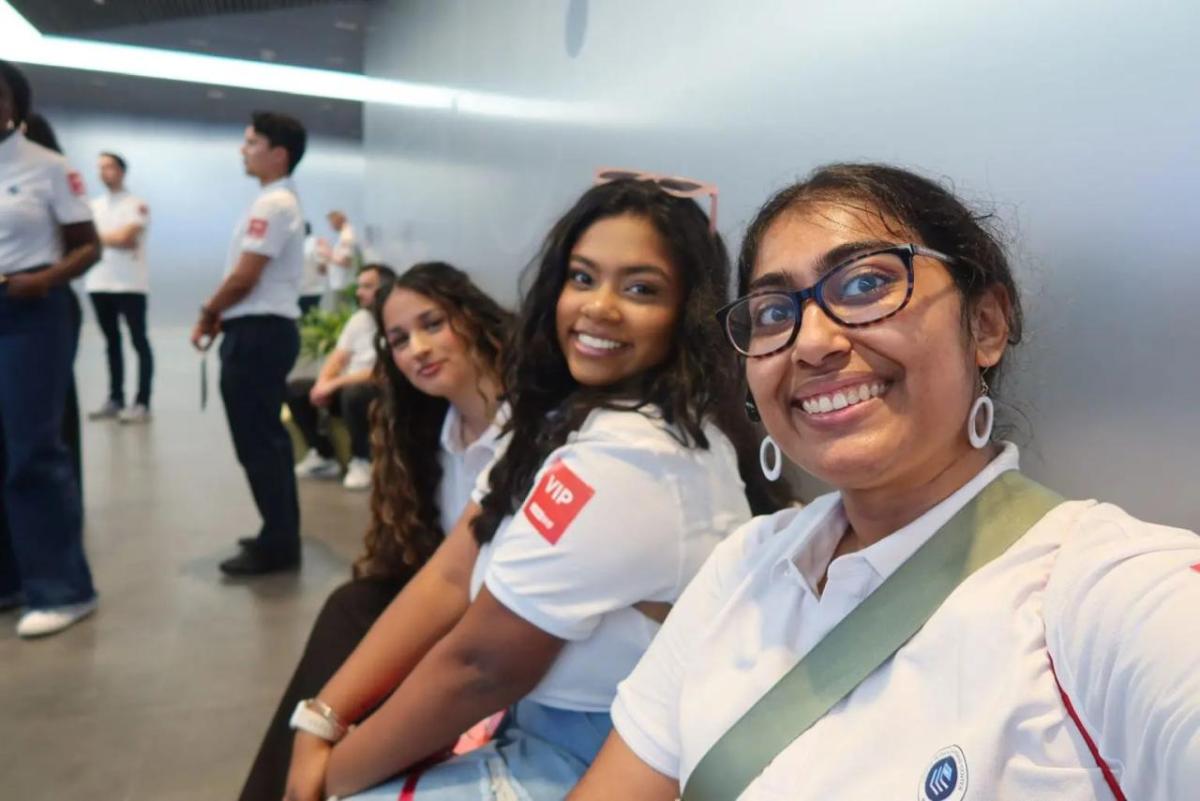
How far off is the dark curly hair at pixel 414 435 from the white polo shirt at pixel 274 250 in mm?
1230

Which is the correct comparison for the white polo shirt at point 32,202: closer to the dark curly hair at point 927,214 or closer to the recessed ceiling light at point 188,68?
the dark curly hair at point 927,214

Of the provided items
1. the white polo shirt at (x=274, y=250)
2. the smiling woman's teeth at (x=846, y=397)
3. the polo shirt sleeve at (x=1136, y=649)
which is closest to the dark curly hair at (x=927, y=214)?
the smiling woman's teeth at (x=846, y=397)

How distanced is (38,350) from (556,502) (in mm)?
2000

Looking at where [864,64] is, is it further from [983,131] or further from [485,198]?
[485,198]

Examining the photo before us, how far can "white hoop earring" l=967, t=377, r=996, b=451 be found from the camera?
761 millimetres

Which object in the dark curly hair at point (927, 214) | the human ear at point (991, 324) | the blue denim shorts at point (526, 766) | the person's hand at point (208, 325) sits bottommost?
the blue denim shorts at point (526, 766)

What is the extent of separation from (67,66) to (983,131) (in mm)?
9627

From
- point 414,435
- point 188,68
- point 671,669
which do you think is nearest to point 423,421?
point 414,435

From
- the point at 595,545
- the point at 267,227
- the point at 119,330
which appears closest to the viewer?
the point at 595,545

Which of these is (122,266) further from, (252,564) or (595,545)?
(595,545)

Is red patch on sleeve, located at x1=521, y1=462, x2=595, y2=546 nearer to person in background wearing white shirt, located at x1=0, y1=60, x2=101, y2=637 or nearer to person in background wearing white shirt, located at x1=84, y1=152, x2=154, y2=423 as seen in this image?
person in background wearing white shirt, located at x1=0, y1=60, x2=101, y2=637

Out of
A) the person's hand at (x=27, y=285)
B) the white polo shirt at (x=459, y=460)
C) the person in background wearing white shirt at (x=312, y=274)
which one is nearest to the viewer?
the white polo shirt at (x=459, y=460)

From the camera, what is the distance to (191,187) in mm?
10672

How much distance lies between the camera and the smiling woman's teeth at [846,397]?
755 millimetres
